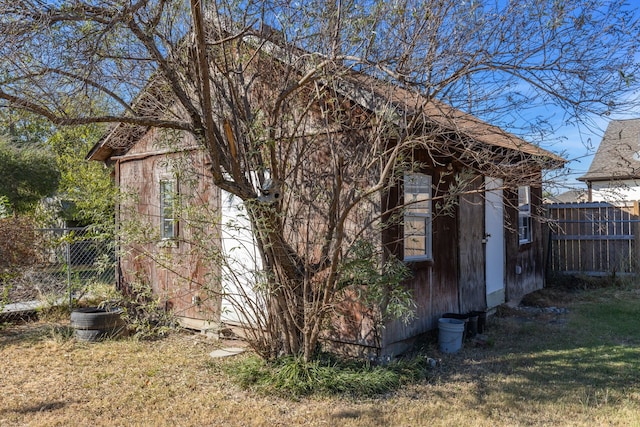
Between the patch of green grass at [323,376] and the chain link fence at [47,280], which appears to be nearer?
the patch of green grass at [323,376]

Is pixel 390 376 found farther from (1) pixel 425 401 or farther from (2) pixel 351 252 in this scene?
(2) pixel 351 252

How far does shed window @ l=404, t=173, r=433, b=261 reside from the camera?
7.03 meters

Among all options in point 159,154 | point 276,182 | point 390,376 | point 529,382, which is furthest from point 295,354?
point 159,154

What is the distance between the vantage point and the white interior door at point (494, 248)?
9.04 m

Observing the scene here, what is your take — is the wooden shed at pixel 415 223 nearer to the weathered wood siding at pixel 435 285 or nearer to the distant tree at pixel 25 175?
the weathered wood siding at pixel 435 285

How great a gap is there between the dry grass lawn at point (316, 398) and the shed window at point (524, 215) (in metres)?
3.37

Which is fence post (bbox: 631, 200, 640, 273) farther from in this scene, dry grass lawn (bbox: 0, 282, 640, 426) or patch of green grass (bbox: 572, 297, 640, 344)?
dry grass lawn (bbox: 0, 282, 640, 426)

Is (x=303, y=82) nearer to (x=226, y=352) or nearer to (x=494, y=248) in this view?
(x=226, y=352)

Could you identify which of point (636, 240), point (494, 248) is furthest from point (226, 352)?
point (636, 240)

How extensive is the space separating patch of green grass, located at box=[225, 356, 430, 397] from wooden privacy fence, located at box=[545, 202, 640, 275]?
8.13 metres

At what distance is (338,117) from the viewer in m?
5.83

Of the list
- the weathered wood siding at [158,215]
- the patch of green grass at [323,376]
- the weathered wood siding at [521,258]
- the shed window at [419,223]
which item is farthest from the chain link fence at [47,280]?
the weathered wood siding at [521,258]

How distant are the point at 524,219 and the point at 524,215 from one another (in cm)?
40

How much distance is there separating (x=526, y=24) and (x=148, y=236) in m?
4.55
